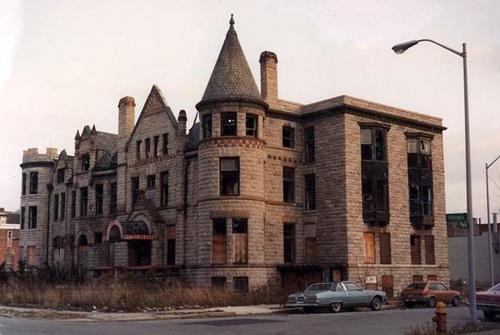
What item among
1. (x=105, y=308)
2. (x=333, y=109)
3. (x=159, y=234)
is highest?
(x=333, y=109)

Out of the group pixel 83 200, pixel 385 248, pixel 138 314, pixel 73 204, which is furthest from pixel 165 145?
pixel 138 314

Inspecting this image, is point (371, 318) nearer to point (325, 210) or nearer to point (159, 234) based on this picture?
point (325, 210)

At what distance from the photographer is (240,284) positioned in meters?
38.4

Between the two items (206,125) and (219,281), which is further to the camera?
(206,125)

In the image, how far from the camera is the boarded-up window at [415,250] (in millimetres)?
44219

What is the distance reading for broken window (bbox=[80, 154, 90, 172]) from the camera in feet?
174

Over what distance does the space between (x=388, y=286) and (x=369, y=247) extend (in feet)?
9.50

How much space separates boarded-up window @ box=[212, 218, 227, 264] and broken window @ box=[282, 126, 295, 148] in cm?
758

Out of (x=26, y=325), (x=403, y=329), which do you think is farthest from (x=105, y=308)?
(x=403, y=329)

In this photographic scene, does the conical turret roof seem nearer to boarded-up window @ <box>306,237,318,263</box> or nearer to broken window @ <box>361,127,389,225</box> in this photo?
broken window @ <box>361,127,389,225</box>

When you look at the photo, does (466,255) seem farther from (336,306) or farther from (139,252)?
(336,306)

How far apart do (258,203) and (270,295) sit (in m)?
5.63

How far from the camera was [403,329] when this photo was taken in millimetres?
20812

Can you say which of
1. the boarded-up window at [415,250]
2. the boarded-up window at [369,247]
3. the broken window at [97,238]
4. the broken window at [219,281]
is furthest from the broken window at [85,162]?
the boarded-up window at [415,250]
